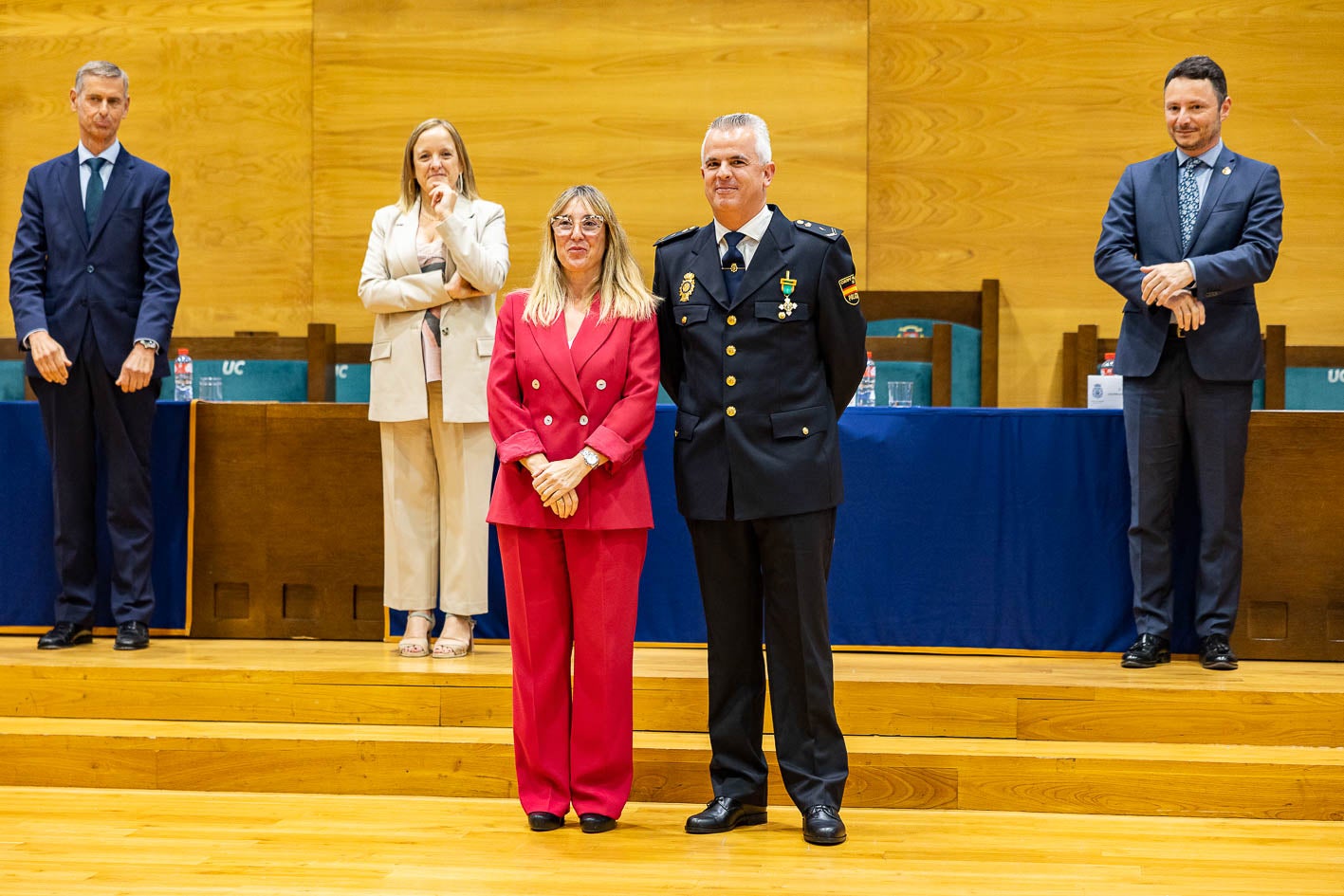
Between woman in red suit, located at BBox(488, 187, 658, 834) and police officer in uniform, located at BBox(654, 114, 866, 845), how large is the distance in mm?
133

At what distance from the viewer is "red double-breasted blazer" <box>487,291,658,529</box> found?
2.79 m

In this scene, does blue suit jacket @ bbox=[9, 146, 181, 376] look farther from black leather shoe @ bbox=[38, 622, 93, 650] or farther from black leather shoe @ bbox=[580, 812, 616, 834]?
black leather shoe @ bbox=[580, 812, 616, 834]

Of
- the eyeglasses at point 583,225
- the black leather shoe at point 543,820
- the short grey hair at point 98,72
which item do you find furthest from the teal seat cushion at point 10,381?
the black leather shoe at point 543,820

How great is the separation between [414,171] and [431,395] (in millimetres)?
626

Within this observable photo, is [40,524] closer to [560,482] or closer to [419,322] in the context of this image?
[419,322]

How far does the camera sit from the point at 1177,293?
341 centimetres

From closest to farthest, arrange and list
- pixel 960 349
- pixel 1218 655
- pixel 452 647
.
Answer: pixel 1218 655 → pixel 452 647 → pixel 960 349

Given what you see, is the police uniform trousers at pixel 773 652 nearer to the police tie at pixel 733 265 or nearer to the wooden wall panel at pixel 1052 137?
the police tie at pixel 733 265

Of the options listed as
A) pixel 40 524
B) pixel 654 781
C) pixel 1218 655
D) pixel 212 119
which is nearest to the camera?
pixel 654 781

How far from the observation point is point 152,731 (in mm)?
3256

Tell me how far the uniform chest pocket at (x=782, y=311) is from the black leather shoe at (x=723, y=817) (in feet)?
3.38

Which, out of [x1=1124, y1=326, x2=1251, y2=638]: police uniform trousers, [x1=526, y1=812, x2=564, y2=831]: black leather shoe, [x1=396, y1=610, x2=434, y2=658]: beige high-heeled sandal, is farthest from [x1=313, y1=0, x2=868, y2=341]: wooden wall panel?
[x1=526, y1=812, x2=564, y2=831]: black leather shoe

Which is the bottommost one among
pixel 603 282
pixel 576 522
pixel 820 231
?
pixel 576 522

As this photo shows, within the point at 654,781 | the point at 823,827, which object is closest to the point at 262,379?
A: the point at 654,781
